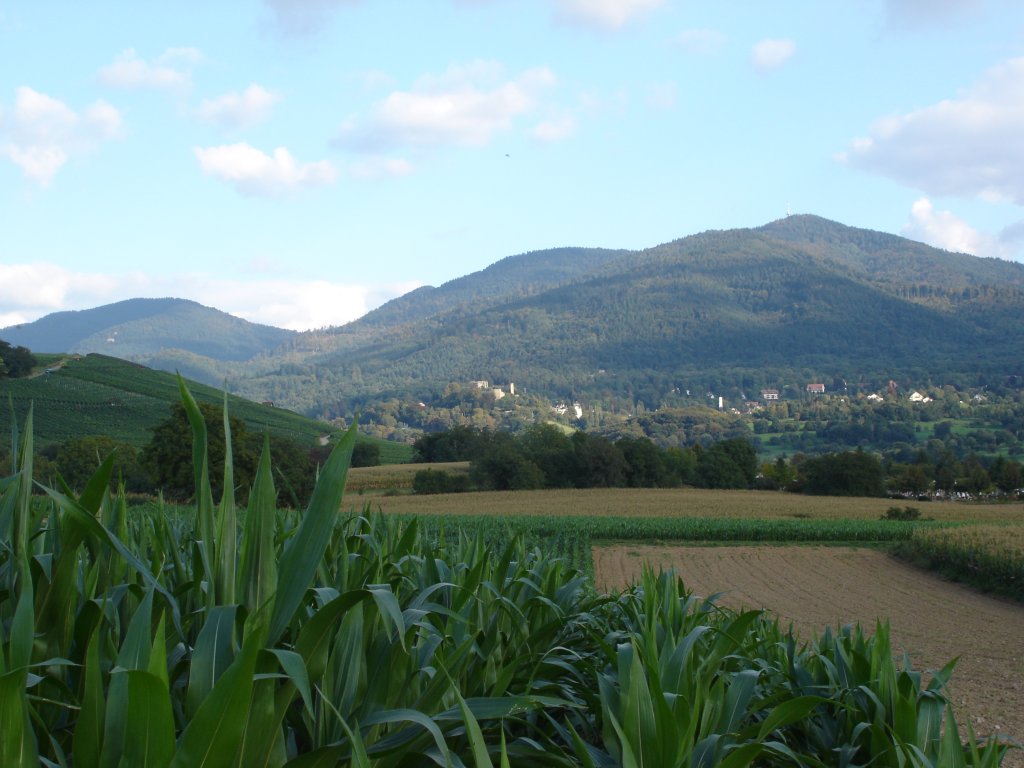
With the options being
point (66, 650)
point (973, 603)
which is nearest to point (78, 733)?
point (66, 650)

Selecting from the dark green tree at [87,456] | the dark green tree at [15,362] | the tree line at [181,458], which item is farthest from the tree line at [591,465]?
the dark green tree at [15,362]

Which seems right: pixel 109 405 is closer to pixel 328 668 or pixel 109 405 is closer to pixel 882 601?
pixel 882 601

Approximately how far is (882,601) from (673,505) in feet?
79.0

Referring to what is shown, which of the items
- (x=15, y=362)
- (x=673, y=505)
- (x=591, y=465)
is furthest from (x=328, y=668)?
(x=15, y=362)

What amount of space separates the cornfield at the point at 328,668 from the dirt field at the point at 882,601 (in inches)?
155

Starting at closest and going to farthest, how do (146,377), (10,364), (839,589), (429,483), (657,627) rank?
(657,627), (839,589), (429,483), (10,364), (146,377)

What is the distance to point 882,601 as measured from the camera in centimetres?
2073

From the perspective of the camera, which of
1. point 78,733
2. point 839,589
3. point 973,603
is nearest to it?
point 78,733

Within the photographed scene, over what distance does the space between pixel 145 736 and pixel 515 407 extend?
6127 inches

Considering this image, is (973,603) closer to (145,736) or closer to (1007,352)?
(145,736)

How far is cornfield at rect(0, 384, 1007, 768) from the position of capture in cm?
174

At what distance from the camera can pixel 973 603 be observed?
20938 mm

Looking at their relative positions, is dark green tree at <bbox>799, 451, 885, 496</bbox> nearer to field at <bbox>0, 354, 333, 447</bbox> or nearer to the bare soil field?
the bare soil field

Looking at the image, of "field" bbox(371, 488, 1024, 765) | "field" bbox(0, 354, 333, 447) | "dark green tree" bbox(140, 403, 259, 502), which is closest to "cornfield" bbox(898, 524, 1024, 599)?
"field" bbox(371, 488, 1024, 765)
